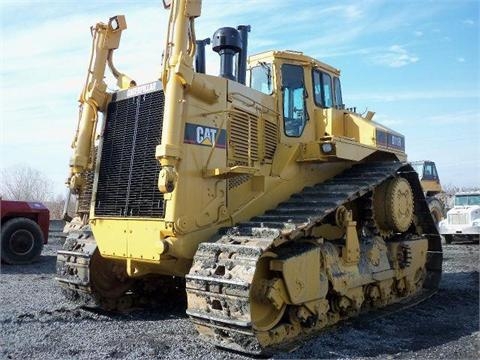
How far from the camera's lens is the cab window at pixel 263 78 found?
7.96m

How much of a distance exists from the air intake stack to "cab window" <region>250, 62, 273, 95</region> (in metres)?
0.61

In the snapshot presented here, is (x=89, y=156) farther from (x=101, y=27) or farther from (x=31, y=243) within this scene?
(x=31, y=243)

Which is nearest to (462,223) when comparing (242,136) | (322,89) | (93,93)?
(322,89)

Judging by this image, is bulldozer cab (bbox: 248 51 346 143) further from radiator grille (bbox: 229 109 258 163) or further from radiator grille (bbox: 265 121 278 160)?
radiator grille (bbox: 229 109 258 163)

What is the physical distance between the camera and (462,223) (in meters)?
20.4


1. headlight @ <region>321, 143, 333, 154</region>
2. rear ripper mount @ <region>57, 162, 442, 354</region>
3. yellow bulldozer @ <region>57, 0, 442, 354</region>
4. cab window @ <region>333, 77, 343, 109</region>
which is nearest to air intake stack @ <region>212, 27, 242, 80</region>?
yellow bulldozer @ <region>57, 0, 442, 354</region>

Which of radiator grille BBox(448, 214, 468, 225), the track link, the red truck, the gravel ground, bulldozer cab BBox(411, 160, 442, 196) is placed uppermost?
bulldozer cab BBox(411, 160, 442, 196)

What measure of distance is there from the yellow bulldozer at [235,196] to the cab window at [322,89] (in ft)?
0.11

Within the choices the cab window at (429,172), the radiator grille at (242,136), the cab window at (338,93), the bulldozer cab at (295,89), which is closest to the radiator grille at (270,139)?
the bulldozer cab at (295,89)

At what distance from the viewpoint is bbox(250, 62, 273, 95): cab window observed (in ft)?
26.1

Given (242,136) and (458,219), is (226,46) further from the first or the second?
(458,219)

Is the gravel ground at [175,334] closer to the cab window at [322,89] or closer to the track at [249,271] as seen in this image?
the track at [249,271]

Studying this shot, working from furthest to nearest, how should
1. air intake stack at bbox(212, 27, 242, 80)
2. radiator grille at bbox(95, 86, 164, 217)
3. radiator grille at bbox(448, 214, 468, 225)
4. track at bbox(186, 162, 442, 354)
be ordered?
radiator grille at bbox(448, 214, 468, 225) < air intake stack at bbox(212, 27, 242, 80) < radiator grille at bbox(95, 86, 164, 217) < track at bbox(186, 162, 442, 354)

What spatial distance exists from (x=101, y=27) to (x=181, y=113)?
2.53 metres
